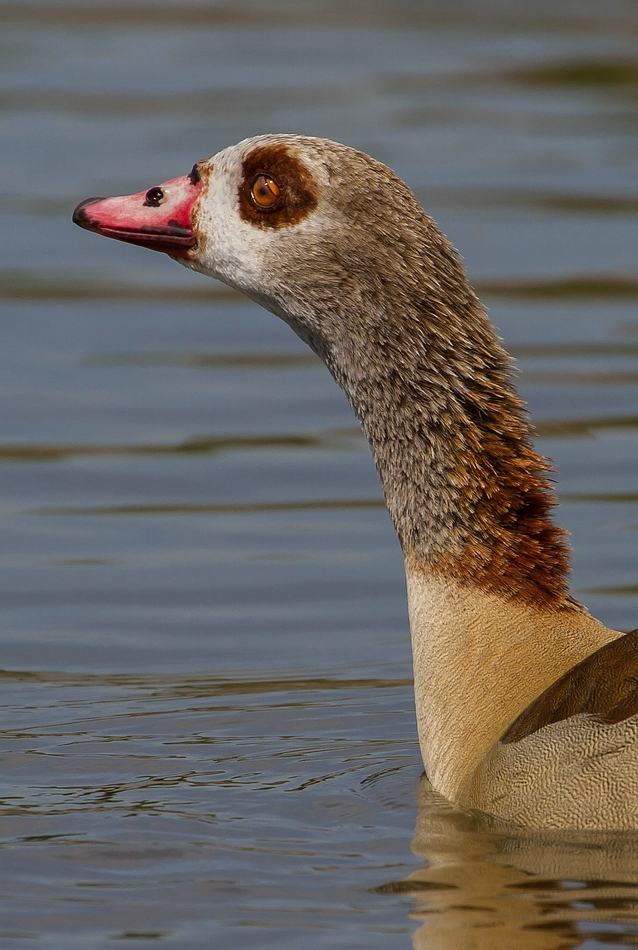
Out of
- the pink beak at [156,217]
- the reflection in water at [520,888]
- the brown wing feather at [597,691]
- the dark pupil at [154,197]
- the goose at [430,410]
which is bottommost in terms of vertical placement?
the reflection in water at [520,888]

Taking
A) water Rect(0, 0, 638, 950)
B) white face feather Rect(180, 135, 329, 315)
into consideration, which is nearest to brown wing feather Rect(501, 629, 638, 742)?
water Rect(0, 0, 638, 950)

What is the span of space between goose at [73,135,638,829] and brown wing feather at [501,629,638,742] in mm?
320

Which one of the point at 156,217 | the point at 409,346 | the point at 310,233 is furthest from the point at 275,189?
the point at 409,346

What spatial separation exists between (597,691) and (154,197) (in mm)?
2987

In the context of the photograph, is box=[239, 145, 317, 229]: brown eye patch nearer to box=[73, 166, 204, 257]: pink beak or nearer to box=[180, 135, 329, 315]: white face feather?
box=[180, 135, 329, 315]: white face feather

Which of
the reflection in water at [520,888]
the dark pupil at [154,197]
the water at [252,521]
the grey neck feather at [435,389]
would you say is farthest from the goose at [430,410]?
the water at [252,521]

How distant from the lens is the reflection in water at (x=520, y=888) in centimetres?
Result: 716

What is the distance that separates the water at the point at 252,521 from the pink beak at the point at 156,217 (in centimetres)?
213

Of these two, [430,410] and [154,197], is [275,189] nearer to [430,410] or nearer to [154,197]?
[154,197]

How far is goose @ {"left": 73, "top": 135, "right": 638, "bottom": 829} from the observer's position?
841 cm

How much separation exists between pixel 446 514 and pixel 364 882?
1.65 metres

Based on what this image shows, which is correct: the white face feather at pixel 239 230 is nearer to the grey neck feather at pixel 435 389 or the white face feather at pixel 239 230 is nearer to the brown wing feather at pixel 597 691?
the grey neck feather at pixel 435 389

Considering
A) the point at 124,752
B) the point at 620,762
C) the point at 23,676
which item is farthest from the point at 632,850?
the point at 23,676

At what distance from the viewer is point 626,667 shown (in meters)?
7.56
